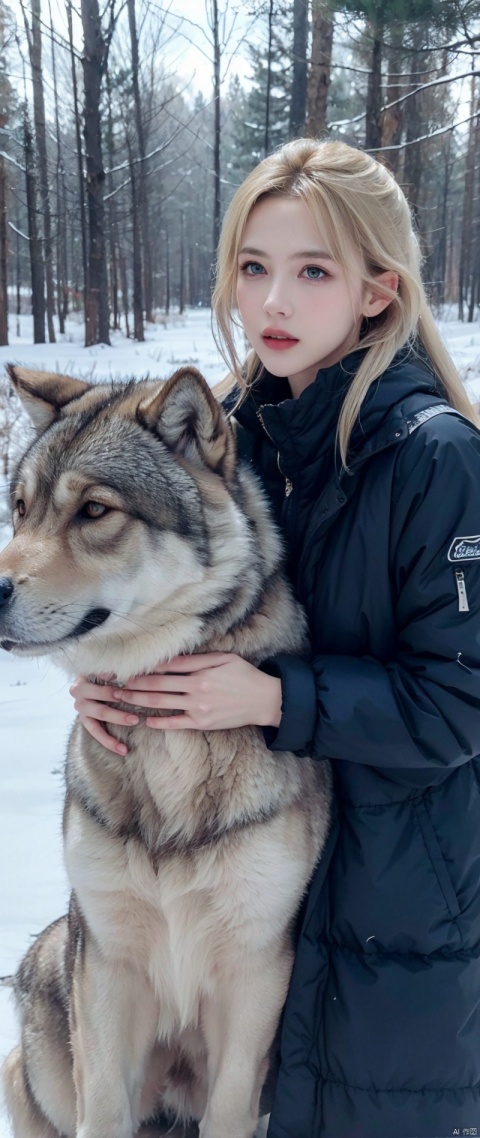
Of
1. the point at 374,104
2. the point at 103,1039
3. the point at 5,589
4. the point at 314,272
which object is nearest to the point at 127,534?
the point at 5,589

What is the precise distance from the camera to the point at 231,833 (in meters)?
1.85

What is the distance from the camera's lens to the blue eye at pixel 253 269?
2135mm

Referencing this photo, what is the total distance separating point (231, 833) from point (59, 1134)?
1111mm

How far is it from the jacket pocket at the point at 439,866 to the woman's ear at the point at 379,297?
1234mm

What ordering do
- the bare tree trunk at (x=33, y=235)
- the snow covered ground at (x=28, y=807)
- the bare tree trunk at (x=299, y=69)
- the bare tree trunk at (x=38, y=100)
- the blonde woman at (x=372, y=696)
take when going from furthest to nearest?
A: 1. the bare tree trunk at (x=299, y=69)
2. the bare tree trunk at (x=33, y=235)
3. the bare tree trunk at (x=38, y=100)
4. the snow covered ground at (x=28, y=807)
5. the blonde woman at (x=372, y=696)

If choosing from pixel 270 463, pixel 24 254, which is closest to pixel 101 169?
→ pixel 270 463

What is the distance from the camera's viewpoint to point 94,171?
15.2m

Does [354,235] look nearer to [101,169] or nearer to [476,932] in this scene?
[476,932]

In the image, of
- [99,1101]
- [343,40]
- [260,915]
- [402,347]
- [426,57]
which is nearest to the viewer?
[260,915]

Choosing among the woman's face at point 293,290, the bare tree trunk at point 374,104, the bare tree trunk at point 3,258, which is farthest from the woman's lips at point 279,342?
the bare tree trunk at point 3,258

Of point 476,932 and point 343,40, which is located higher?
point 343,40

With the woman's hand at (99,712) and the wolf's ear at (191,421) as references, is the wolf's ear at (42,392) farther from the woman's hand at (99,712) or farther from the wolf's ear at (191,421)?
the woman's hand at (99,712)

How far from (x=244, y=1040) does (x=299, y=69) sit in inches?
787

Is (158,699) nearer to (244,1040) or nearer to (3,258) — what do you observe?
(244,1040)
